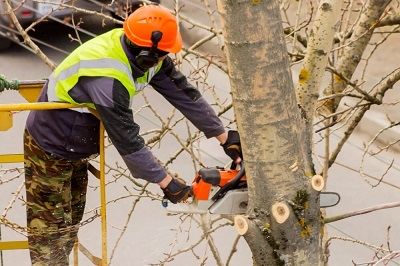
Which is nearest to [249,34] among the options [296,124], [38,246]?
[296,124]

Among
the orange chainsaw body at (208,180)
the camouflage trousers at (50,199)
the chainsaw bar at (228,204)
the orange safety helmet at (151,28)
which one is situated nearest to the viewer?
the chainsaw bar at (228,204)

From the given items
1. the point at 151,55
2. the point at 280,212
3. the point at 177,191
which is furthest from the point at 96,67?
the point at 280,212

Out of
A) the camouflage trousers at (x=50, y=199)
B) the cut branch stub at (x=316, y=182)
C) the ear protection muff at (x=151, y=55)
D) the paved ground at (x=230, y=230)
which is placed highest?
the paved ground at (x=230, y=230)

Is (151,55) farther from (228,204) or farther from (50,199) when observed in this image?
→ (50,199)

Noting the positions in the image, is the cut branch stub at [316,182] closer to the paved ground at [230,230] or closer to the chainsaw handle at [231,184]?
the chainsaw handle at [231,184]

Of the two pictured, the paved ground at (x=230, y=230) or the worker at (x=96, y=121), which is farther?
the paved ground at (x=230, y=230)

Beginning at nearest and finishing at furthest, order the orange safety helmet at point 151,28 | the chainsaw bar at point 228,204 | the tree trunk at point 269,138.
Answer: the tree trunk at point 269,138 → the chainsaw bar at point 228,204 → the orange safety helmet at point 151,28

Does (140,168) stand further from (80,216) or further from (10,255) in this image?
(10,255)

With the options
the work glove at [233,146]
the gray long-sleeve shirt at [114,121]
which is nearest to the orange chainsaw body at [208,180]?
the gray long-sleeve shirt at [114,121]

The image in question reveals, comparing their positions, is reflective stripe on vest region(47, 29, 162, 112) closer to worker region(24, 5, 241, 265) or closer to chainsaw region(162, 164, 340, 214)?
worker region(24, 5, 241, 265)

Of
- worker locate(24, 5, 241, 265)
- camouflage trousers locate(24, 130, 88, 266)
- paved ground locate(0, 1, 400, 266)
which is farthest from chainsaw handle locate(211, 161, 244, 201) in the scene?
paved ground locate(0, 1, 400, 266)

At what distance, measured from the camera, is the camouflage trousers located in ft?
12.4

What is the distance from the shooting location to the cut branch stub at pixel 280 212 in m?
2.56

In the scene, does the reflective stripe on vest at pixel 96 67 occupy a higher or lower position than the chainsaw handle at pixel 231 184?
higher
